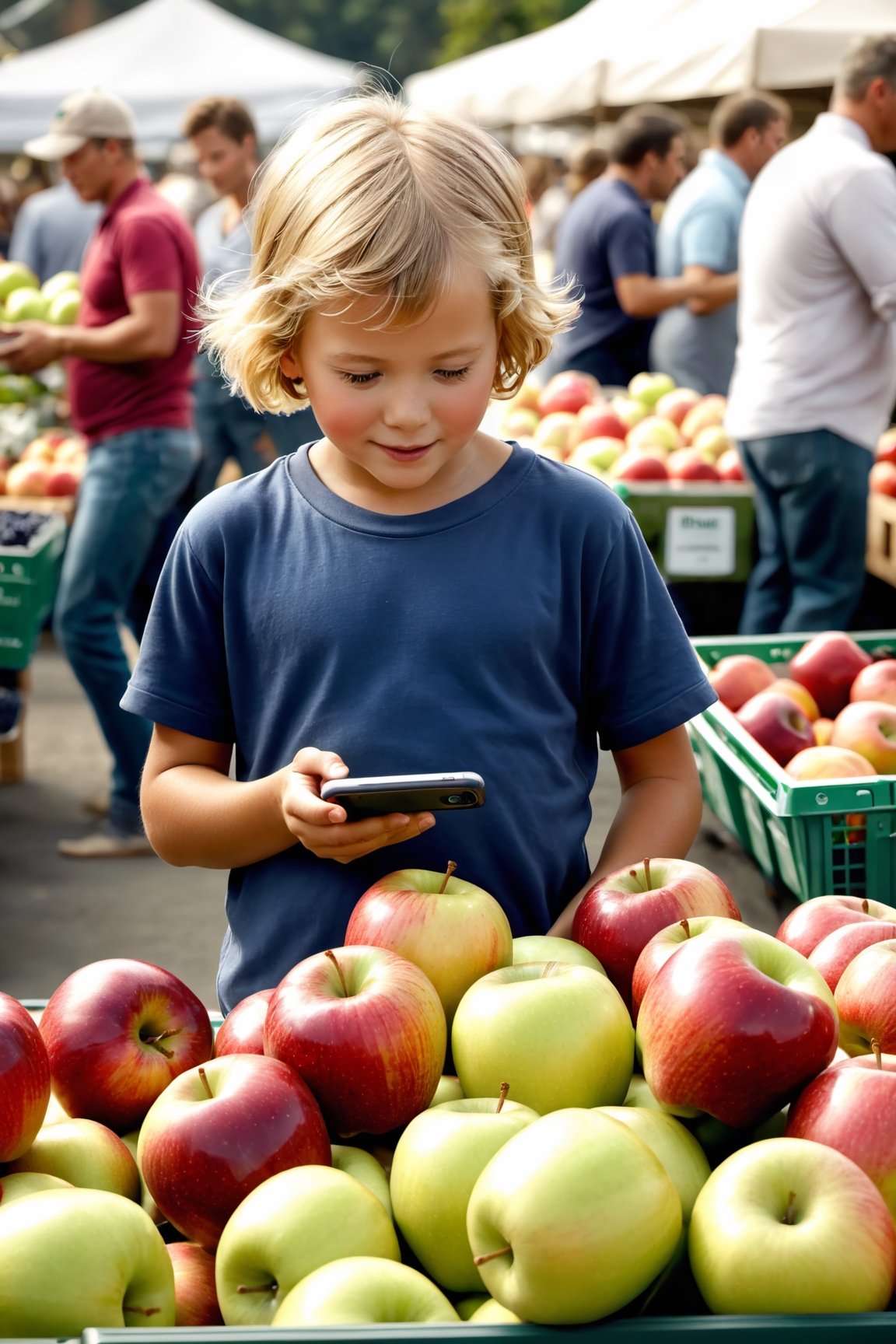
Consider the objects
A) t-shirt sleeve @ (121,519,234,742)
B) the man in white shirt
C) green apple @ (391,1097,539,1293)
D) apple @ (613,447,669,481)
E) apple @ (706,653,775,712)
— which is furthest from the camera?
apple @ (613,447,669,481)

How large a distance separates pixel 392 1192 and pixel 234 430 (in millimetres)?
5103

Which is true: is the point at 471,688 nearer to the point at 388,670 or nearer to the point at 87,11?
the point at 388,670

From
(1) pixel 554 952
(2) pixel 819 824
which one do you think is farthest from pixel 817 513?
(1) pixel 554 952

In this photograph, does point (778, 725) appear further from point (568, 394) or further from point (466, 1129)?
point (568, 394)

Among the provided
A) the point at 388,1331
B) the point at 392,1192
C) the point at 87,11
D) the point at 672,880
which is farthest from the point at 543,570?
the point at 87,11

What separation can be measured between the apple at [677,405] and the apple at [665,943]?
15.5 feet

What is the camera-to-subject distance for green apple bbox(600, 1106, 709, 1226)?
1.09 meters

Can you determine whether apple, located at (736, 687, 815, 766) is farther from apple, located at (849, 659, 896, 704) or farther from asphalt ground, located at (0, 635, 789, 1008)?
asphalt ground, located at (0, 635, 789, 1008)

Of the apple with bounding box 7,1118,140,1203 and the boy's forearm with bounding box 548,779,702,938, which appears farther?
the boy's forearm with bounding box 548,779,702,938

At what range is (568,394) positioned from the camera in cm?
620

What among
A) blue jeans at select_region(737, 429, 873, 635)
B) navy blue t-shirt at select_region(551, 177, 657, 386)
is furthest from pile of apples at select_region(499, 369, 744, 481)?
blue jeans at select_region(737, 429, 873, 635)

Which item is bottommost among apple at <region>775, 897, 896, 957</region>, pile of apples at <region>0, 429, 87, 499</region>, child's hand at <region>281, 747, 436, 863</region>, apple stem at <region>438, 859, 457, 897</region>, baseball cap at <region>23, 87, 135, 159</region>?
pile of apples at <region>0, 429, 87, 499</region>

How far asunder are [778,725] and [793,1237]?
2371 mm

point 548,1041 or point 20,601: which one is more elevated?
point 548,1041
